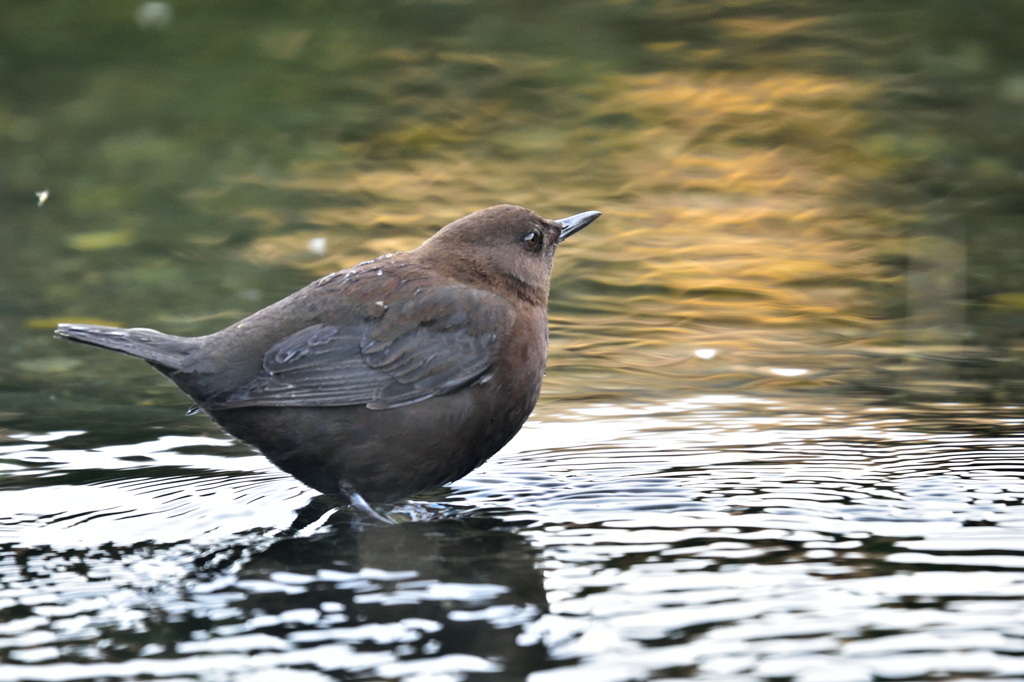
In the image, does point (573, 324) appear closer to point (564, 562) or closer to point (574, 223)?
point (574, 223)

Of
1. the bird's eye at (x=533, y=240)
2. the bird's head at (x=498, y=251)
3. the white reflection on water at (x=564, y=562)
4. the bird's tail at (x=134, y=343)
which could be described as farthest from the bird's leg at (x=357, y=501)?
the bird's eye at (x=533, y=240)

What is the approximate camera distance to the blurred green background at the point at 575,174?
565cm

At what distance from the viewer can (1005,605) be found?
2859mm

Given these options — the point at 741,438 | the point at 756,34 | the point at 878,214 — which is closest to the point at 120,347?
the point at 741,438

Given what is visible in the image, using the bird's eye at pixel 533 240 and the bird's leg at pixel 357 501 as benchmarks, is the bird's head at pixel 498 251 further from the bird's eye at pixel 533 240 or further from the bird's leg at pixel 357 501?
the bird's leg at pixel 357 501

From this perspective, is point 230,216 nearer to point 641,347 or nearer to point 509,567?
point 641,347

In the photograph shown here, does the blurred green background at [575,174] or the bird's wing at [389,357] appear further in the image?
the blurred green background at [575,174]

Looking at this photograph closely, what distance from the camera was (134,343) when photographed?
3.69 meters

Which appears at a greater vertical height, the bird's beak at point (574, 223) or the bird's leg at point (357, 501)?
the bird's beak at point (574, 223)

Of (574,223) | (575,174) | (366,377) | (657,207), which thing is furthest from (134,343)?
(575,174)

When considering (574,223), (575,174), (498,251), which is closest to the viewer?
(498,251)

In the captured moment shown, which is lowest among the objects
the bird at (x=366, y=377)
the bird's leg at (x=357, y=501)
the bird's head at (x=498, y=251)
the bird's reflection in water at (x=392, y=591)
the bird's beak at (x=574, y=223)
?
the bird's reflection in water at (x=392, y=591)

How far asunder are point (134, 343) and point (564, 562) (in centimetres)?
148

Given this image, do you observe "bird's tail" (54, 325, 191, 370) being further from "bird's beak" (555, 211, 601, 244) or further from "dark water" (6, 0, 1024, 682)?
"bird's beak" (555, 211, 601, 244)
